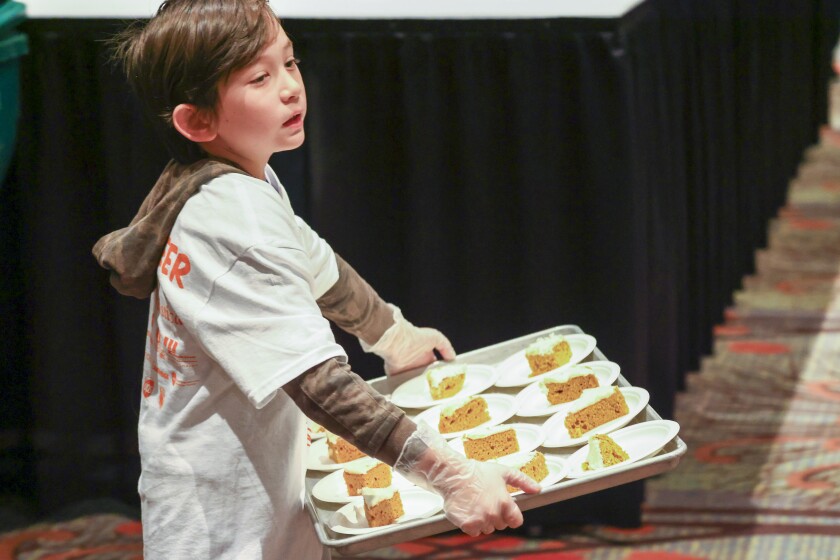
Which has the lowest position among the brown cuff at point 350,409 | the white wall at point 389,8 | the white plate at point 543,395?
the white plate at point 543,395

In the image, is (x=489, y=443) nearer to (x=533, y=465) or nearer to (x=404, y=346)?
(x=533, y=465)

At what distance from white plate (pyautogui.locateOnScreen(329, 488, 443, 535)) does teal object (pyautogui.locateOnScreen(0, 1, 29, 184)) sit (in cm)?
134

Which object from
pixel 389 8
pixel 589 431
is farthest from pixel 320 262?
pixel 389 8

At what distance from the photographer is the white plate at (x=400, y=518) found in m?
1.28

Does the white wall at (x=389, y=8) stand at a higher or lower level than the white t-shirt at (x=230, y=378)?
higher

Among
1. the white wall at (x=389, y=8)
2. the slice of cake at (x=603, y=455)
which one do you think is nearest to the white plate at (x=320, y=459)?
the slice of cake at (x=603, y=455)

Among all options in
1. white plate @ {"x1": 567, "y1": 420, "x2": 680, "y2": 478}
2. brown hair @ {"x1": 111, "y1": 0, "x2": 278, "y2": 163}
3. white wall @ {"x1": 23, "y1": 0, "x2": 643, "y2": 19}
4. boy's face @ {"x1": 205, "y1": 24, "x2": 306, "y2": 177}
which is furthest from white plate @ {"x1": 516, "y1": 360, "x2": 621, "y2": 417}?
white wall @ {"x1": 23, "y1": 0, "x2": 643, "y2": 19}

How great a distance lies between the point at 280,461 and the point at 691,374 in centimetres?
228

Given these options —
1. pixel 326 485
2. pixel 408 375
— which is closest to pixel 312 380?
pixel 326 485

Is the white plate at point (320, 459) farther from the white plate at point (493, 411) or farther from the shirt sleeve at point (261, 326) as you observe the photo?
the shirt sleeve at point (261, 326)

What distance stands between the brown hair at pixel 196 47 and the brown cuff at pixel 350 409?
32cm

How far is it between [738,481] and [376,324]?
1406mm

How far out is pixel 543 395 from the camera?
1569 mm

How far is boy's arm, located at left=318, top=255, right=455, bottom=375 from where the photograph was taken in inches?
62.8
